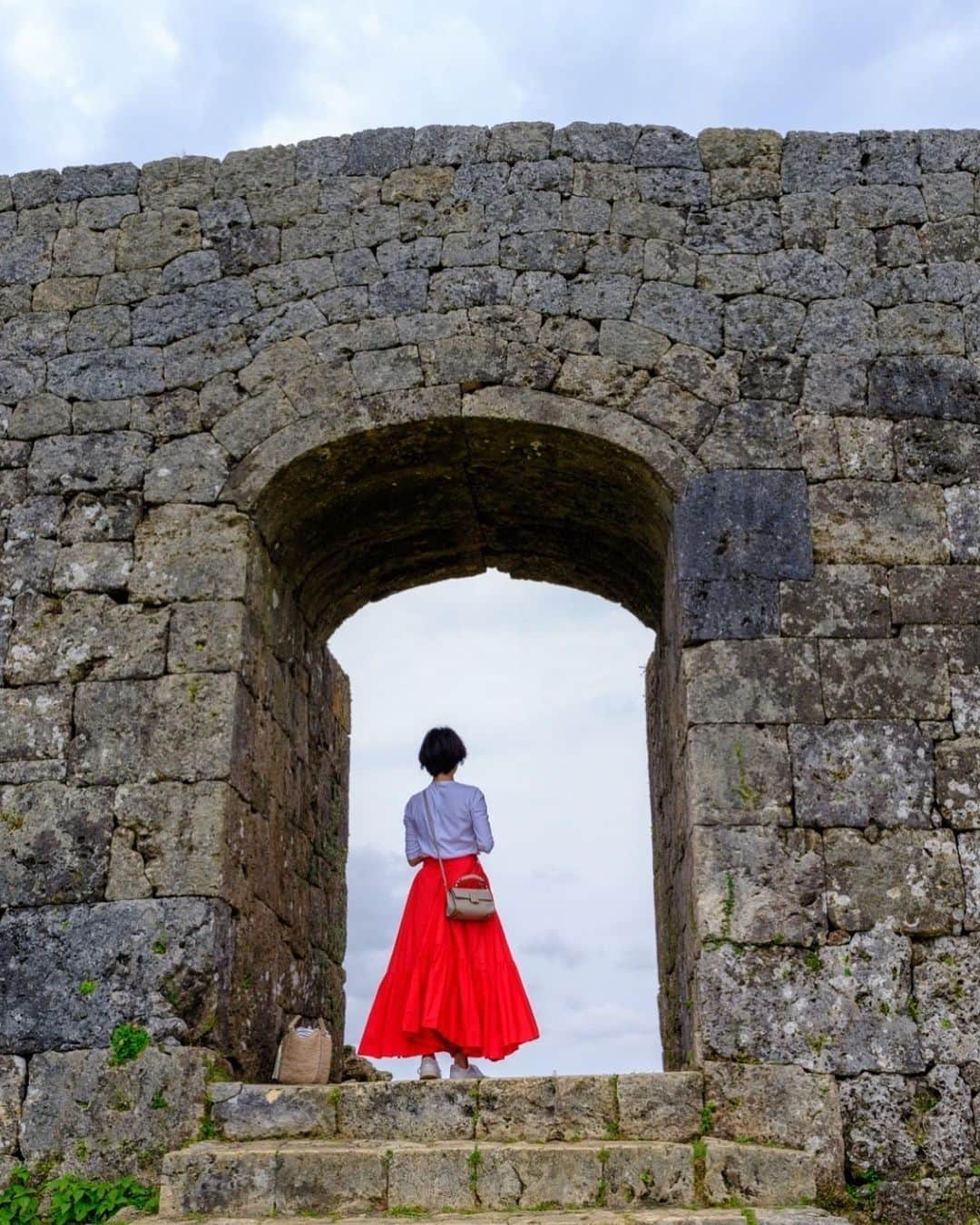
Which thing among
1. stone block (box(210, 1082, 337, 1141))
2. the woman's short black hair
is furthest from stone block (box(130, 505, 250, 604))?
stone block (box(210, 1082, 337, 1141))

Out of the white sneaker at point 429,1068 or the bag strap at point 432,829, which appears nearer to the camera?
the white sneaker at point 429,1068

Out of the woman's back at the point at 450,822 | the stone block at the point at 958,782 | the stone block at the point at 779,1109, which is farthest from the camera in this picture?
the woman's back at the point at 450,822

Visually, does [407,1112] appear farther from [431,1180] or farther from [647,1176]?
[647,1176]

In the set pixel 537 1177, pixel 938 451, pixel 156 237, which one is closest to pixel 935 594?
pixel 938 451

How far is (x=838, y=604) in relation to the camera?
6.03 metres

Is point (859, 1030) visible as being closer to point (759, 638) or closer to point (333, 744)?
point (759, 638)

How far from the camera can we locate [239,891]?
19.7 ft

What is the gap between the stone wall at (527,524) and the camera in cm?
556

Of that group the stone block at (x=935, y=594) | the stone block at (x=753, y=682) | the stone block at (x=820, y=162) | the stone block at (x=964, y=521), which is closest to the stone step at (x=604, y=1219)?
the stone block at (x=753, y=682)

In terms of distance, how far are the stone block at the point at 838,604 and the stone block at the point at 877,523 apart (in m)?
0.08

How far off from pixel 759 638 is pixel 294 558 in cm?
243

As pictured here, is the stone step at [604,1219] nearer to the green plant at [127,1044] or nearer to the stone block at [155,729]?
the green plant at [127,1044]

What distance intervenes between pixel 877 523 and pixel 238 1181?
377 cm

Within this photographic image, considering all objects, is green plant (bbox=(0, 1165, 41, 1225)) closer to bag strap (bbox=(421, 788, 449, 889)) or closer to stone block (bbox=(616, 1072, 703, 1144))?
bag strap (bbox=(421, 788, 449, 889))
